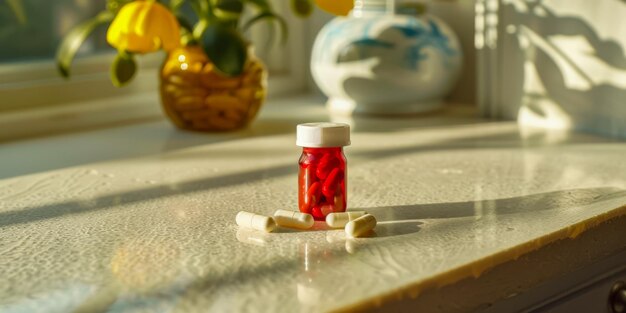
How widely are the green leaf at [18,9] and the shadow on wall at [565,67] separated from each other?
0.80 meters

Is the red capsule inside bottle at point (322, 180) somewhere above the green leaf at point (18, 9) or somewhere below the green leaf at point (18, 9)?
below

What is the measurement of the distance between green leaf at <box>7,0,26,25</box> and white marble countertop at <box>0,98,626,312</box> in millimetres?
259

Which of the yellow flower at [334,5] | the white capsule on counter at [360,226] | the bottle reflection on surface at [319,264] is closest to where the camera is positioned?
the bottle reflection on surface at [319,264]

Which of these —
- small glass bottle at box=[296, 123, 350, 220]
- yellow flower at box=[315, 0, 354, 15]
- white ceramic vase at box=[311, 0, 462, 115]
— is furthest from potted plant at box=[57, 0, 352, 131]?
small glass bottle at box=[296, 123, 350, 220]

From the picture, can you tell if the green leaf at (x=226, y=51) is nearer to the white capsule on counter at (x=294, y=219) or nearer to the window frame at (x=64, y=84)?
the window frame at (x=64, y=84)

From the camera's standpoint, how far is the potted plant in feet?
4.39

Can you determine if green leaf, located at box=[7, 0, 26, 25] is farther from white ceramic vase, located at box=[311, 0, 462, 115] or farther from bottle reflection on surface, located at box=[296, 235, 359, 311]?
bottle reflection on surface, located at box=[296, 235, 359, 311]

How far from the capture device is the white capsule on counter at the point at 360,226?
2.91ft

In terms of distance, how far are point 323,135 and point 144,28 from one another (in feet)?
1.52

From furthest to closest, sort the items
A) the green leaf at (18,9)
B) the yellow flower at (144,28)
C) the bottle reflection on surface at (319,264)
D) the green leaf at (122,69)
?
the green leaf at (18,9) < the green leaf at (122,69) < the yellow flower at (144,28) < the bottle reflection on surface at (319,264)

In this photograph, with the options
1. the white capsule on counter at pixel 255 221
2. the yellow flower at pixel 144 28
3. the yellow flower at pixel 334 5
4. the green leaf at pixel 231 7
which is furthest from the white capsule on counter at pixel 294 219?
the green leaf at pixel 231 7

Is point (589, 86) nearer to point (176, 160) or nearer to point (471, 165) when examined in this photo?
point (471, 165)

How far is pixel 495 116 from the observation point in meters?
1.62

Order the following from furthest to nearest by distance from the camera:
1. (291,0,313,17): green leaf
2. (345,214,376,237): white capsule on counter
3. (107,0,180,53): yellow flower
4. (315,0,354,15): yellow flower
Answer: (291,0,313,17): green leaf < (107,0,180,53): yellow flower < (315,0,354,15): yellow flower < (345,214,376,237): white capsule on counter
